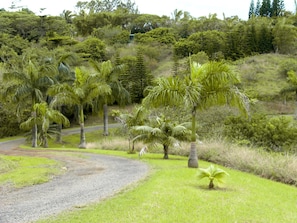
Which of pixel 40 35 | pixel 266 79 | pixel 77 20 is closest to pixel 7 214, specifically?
pixel 266 79

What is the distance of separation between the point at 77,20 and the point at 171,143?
7138cm

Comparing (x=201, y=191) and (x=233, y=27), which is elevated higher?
(x=233, y=27)

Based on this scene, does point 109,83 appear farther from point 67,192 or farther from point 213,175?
point 213,175

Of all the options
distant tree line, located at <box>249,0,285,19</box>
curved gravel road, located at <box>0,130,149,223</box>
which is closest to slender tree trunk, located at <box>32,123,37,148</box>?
Result: curved gravel road, located at <box>0,130,149,223</box>

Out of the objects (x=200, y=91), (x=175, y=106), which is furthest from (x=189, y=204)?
(x=175, y=106)

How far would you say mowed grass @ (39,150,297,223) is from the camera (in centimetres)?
620

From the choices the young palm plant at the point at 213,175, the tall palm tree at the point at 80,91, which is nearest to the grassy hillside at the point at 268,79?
the tall palm tree at the point at 80,91

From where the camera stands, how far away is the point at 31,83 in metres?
27.5

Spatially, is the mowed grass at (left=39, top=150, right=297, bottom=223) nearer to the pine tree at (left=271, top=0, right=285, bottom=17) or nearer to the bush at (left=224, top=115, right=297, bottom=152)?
the bush at (left=224, top=115, right=297, bottom=152)

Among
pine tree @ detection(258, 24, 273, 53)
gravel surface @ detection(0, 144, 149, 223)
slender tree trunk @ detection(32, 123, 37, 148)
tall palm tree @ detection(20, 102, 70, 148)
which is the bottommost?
slender tree trunk @ detection(32, 123, 37, 148)

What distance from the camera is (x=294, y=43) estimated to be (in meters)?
56.1

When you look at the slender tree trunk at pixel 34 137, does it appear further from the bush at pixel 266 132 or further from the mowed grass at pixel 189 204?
the mowed grass at pixel 189 204

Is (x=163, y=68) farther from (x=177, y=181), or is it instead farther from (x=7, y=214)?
(x=7, y=214)

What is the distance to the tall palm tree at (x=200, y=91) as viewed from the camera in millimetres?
12719
